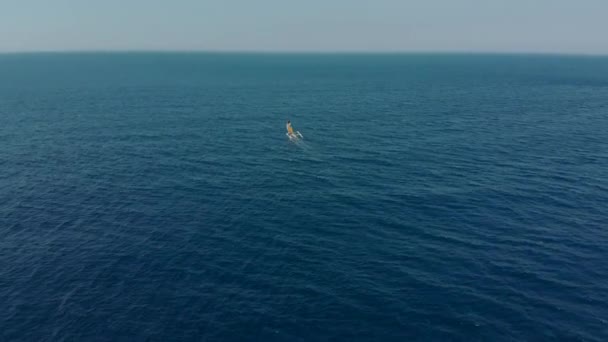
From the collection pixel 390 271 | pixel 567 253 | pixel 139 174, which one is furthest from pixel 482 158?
pixel 139 174

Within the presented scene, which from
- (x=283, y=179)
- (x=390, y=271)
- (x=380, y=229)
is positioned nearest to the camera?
(x=390, y=271)

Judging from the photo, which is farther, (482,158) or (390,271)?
(482,158)

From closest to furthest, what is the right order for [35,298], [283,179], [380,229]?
[35,298]
[380,229]
[283,179]

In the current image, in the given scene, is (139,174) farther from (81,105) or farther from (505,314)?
(81,105)

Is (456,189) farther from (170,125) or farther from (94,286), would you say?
(170,125)

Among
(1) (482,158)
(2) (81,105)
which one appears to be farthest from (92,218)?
(2) (81,105)

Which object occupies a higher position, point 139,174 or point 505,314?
point 139,174

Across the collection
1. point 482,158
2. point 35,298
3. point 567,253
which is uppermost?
point 482,158
